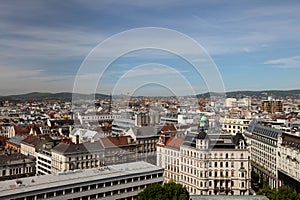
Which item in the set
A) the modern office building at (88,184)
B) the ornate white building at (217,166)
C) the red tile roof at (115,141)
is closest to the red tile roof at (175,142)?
the ornate white building at (217,166)

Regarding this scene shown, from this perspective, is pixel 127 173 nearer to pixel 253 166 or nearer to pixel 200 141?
pixel 200 141

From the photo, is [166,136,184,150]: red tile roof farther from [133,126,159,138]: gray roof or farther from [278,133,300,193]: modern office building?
[278,133,300,193]: modern office building

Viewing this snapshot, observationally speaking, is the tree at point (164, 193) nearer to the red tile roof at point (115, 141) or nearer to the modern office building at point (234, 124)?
the red tile roof at point (115, 141)

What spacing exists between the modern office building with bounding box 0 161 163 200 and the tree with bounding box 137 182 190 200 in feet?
10.5

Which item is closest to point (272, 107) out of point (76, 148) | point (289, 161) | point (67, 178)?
point (289, 161)

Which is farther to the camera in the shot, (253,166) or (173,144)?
(253,166)

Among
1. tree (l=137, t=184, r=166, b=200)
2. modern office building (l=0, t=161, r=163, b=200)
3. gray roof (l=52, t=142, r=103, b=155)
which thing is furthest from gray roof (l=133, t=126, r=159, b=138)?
tree (l=137, t=184, r=166, b=200)

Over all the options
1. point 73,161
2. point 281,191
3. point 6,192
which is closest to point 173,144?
point 73,161

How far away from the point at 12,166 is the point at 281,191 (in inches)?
735

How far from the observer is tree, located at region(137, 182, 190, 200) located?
17.4 metres

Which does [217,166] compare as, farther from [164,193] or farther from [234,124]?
[234,124]

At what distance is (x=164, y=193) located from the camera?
17.7 m

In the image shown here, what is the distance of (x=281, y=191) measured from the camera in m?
18.6

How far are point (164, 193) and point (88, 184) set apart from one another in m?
4.65
